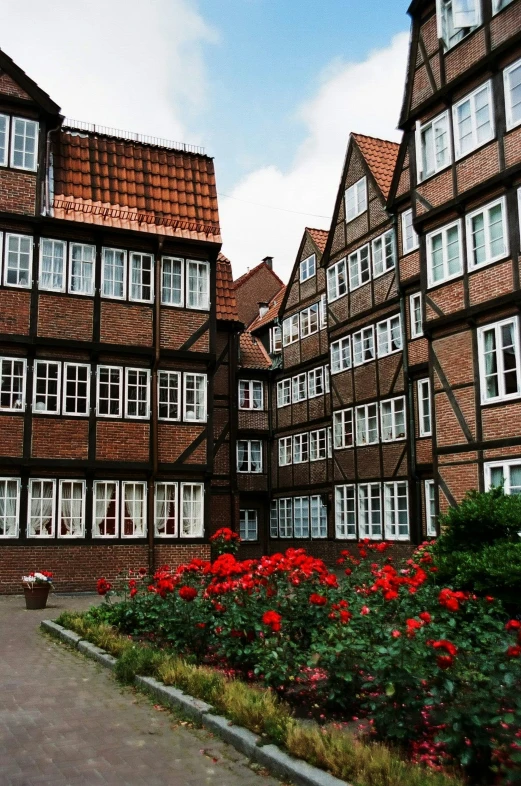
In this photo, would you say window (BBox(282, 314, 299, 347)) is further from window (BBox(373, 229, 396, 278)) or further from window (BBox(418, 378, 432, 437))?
window (BBox(418, 378, 432, 437))

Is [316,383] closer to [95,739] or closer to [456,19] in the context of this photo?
[456,19]

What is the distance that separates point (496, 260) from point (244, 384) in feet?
69.4

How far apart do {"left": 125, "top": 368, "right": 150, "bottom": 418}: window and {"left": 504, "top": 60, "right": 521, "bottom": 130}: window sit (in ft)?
37.4

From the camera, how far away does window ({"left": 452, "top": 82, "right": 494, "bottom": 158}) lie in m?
17.0

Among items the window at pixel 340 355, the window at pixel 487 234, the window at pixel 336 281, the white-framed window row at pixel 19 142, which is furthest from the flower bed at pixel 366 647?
the window at pixel 336 281

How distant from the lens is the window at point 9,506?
19.5 metres

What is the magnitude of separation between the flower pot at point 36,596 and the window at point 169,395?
643 centimetres

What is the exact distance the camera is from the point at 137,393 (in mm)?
21547

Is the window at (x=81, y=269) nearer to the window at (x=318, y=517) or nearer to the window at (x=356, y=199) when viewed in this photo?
the window at (x=356, y=199)

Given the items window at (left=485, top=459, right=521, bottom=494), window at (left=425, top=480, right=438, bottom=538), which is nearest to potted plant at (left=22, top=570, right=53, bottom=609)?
window at (left=485, top=459, right=521, bottom=494)

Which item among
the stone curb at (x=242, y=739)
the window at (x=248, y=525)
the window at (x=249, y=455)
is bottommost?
the stone curb at (x=242, y=739)

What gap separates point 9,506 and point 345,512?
13.9 m

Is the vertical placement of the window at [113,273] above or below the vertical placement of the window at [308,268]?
below

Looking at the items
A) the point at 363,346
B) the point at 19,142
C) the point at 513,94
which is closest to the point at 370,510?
the point at 363,346
